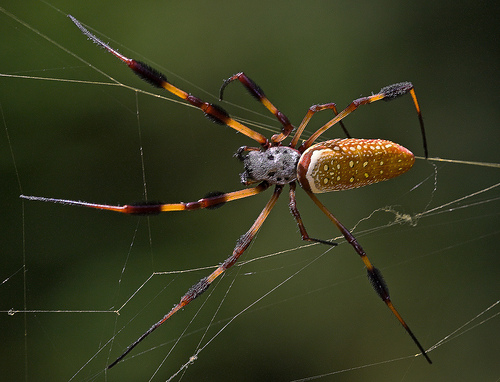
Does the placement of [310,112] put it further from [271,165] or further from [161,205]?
[161,205]

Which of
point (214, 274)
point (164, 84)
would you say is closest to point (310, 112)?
point (164, 84)

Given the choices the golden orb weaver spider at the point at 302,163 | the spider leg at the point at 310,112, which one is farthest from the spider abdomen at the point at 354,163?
the spider leg at the point at 310,112

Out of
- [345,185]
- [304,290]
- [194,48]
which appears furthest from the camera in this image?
[304,290]

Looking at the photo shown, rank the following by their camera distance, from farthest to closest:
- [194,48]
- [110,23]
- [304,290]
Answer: [304,290], [194,48], [110,23]

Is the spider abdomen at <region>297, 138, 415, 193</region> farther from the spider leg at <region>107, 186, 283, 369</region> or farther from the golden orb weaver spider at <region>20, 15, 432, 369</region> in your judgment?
the spider leg at <region>107, 186, 283, 369</region>

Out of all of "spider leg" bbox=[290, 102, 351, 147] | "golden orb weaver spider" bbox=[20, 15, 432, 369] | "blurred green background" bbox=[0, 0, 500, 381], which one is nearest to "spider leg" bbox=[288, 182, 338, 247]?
"golden orb weaver spider" bbox=[20, 15, 432, 369]

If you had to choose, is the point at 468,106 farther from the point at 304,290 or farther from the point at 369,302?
the point at 304,290

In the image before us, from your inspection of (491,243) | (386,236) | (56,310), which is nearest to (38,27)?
(56,310)
